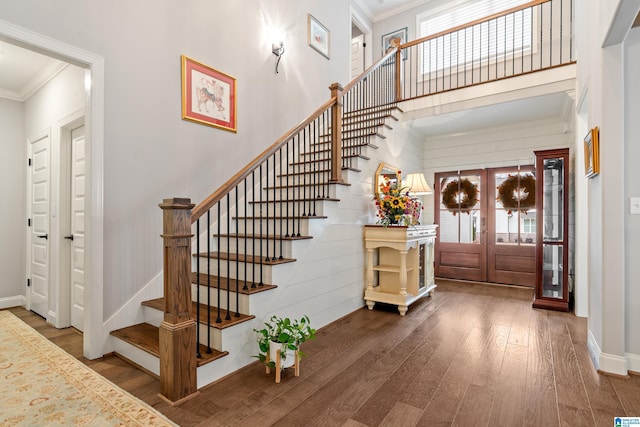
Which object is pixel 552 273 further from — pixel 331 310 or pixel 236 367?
pixel 236 367

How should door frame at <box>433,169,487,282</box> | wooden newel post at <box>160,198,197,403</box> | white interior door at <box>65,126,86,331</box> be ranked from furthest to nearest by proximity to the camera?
1. door frame at <box>433,169,487,282</box>
2. white interior door at <box>65,126,86,331</box>
3. wooden newel post at <box>160,198,197,403</box>

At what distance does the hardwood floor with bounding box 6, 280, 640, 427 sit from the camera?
1.76m

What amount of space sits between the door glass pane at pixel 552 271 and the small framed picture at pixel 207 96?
13.2 ft

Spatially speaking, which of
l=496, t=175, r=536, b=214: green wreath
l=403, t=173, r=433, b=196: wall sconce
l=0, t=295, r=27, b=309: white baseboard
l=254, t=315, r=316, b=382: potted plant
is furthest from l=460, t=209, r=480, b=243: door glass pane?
l=0, t=295, r=27, b=309: white baseboard

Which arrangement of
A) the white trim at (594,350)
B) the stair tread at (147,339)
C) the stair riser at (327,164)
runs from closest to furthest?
the stair tread at (147,339) < the white trim at (594,350) < the stair riser at (327,164)

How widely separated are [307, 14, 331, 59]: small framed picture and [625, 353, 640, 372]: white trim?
5029 mm

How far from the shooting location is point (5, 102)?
4.07 meters

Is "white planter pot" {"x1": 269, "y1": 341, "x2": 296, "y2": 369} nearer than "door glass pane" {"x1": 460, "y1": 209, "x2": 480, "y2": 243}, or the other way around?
"white planter pot" {"x1": 269, "y1": 341, "x2": 296, "y2": 369}

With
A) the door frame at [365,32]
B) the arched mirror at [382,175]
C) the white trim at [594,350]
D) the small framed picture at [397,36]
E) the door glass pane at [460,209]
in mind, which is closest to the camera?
the white trim at [594,350]

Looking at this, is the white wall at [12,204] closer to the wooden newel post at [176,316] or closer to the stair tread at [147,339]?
the stair tread at [147,339]

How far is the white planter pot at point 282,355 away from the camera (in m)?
2.15

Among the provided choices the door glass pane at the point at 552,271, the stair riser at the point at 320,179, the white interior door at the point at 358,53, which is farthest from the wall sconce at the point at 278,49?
the door glass pane at the point at 552,271

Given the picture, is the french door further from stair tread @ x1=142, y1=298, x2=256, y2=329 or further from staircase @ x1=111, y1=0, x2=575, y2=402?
stair tread @ x1=142, y1=298, x2=256, y2=329

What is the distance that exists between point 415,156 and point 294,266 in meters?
3.76
